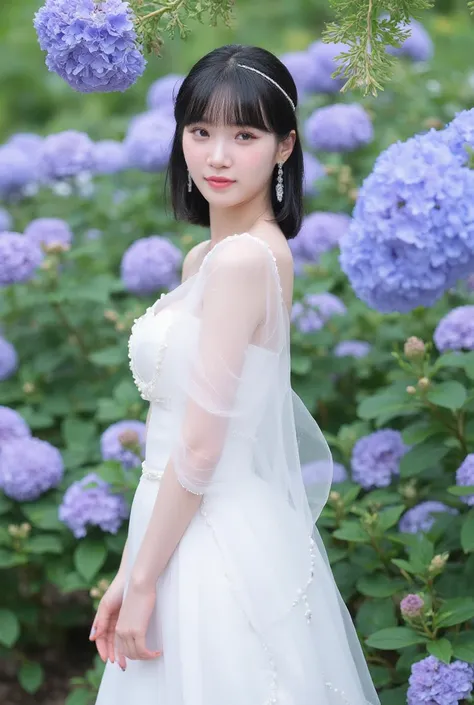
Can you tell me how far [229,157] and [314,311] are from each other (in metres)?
1.36

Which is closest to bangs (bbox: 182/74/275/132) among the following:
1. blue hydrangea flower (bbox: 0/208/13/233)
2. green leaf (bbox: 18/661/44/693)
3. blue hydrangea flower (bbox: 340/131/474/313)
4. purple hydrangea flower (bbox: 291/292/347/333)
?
blue hydrangea flower (bbox: 340/131/474/313)

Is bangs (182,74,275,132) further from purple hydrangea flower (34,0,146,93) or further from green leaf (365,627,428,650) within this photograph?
green leaf (365,627,428,650)

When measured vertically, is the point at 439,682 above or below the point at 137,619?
below

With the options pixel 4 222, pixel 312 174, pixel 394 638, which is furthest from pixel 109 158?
pixel 394 638

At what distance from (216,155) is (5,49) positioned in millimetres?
7024

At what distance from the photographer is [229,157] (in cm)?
172

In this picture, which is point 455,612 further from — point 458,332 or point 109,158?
point 109,158

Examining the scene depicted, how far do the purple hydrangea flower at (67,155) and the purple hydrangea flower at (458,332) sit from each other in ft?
5.28

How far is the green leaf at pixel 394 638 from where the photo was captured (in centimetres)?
206

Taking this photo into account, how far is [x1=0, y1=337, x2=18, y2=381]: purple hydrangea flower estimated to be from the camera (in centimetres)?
310

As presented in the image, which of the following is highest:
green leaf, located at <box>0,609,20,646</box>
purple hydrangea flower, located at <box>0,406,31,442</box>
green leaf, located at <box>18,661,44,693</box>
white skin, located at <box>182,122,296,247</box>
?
white skin, located at <box>182,122,296,247</box>

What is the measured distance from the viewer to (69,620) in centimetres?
298

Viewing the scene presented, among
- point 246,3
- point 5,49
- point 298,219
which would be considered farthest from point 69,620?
point 246,3

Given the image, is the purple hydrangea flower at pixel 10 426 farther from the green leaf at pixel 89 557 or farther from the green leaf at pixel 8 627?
the green leaf at pixel 8 627
